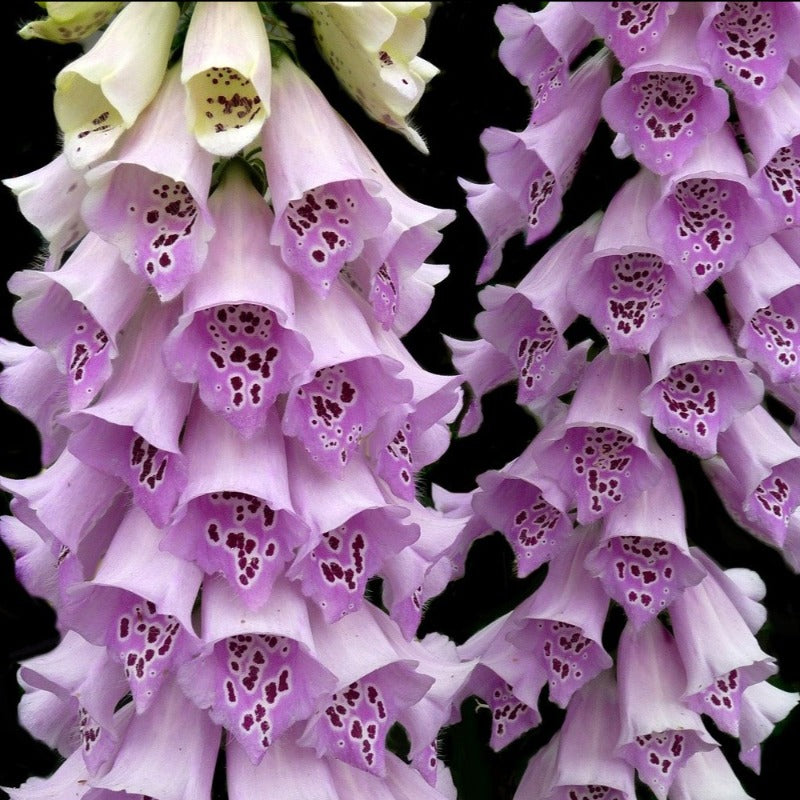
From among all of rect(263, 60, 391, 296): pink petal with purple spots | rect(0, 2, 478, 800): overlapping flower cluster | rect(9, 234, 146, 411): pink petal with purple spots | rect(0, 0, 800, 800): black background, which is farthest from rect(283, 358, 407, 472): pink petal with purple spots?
rect(0, 0, 800, 800): black background

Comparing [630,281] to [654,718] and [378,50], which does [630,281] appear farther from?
[654,718]

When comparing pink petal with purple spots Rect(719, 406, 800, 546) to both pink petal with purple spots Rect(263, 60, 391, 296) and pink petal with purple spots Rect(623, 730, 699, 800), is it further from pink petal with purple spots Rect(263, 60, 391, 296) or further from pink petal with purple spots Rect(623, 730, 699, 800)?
pink petal with purple spots Rect(263, 60, 391, 296)

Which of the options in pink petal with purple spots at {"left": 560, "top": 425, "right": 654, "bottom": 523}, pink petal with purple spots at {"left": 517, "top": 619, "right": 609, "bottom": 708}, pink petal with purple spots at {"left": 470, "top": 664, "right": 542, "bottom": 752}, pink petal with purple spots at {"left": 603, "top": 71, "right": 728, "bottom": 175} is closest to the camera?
pink petal with purple spots at {"left": 603, "top": 71, "right": 728, "bottom": 175}

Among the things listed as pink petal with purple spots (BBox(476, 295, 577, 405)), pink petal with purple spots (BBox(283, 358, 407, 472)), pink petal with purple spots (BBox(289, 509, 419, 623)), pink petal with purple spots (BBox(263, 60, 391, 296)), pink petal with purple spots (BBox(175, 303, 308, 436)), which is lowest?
pink petal with purple spots (BBox(476, 295, 577, 405))

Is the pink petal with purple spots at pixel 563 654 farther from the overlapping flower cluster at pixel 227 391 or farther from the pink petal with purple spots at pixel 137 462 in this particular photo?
the pink petal with purple spots at pixel 137 462

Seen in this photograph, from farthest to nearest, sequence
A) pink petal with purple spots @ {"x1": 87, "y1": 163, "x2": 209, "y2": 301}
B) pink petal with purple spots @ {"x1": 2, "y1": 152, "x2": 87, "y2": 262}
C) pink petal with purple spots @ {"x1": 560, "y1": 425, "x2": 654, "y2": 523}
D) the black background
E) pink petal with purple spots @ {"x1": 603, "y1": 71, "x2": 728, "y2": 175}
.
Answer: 1. the black background
2. pink petal with purple spots @ {"x1": 560, "y1": 425, "x2": 654, "y2": 523}
3. pink petal with purple spots @ {"x1": 603, "y1": 71, "x2": 728, "y2": 175}
4. pink petal with purple spots @ {"x1": 2, "y1": 152, "x2": 87, "y2": 262}
5. pink petal with purple spots @ {"x1": 87, "y1": 163, "x2": 209, "y2": 301}

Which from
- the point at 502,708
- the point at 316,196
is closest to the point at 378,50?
the point at 316,196

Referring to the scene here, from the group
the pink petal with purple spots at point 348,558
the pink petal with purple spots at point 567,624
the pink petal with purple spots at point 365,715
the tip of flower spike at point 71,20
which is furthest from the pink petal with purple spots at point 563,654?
the tip of flower spike at point 71,20
